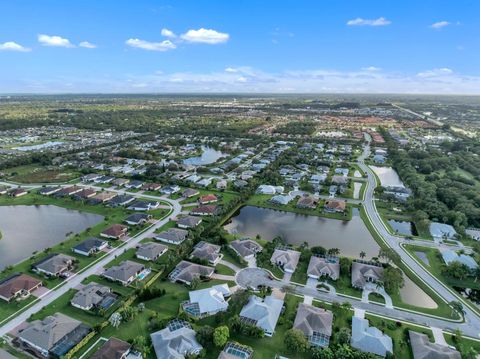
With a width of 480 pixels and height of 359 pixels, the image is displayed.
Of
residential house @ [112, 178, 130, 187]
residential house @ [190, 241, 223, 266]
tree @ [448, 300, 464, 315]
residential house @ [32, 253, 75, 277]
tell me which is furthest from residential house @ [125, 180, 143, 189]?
tree @ [448, 300, 464, 315]

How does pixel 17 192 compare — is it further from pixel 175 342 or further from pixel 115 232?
pixel 175 342

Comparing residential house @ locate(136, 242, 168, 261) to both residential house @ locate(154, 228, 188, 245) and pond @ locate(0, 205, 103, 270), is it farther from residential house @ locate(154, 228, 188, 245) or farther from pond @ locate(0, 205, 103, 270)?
pond @ locate(0, 205, 103, 270)

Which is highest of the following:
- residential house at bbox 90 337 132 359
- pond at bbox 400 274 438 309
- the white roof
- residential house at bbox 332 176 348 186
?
residential house at bbox 332 176 348 186

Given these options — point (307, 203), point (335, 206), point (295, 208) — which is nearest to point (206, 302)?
point (295, 208)

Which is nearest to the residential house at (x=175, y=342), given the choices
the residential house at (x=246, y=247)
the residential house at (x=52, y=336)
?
the residential house at (x=52, y=336)

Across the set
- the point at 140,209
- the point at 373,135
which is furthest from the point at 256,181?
the point at 373,135
